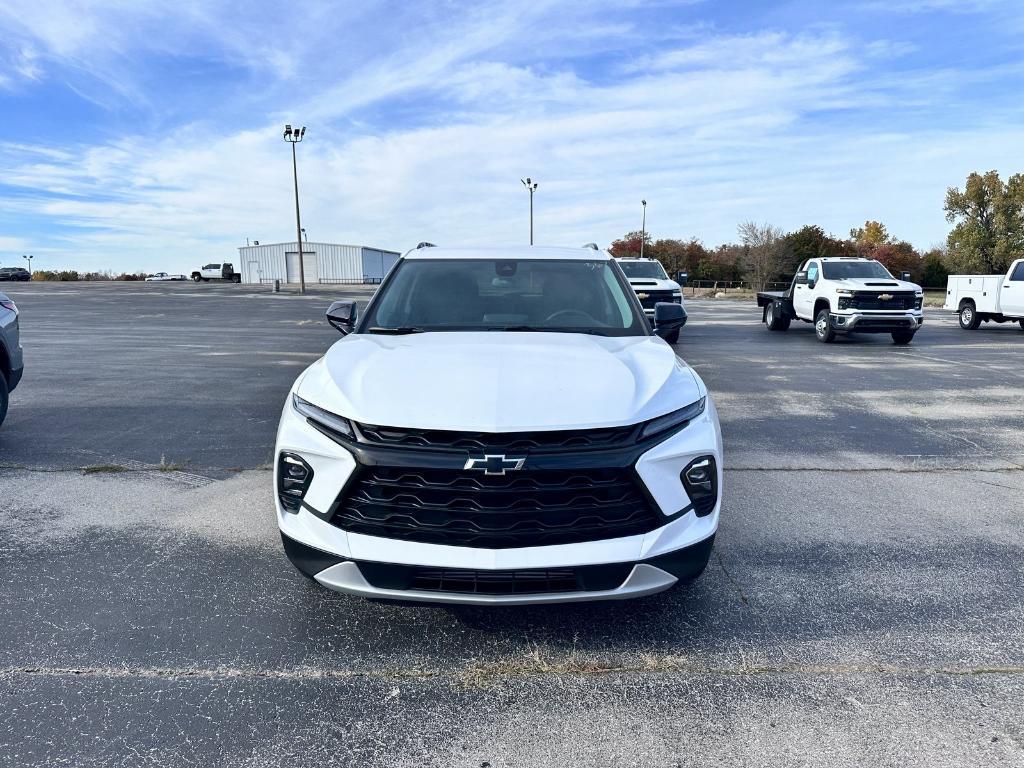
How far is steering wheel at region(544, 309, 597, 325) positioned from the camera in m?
4.12

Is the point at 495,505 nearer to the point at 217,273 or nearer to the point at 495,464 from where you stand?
the point at 495,464

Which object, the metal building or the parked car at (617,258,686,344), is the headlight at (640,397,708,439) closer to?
the parked car at (617,258,686,344)

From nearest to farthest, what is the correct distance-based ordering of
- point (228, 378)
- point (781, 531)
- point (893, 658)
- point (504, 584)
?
point (504, 584) → point (893, 658) → point (781, 531) → point (228, 378)

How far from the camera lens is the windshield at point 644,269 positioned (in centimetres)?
1568

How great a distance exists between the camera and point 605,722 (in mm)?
2426

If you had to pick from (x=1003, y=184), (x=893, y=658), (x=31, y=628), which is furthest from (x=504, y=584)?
(x=1003, y=184)

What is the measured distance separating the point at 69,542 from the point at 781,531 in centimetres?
421

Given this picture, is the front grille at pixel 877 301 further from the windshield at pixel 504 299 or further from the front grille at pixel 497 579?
the front grille at pixel 497 579

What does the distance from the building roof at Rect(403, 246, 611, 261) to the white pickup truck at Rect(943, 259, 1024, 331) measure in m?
17.3

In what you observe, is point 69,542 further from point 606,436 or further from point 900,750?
point 900,750

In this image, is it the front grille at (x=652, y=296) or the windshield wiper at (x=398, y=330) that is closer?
the windshield wiper at (x=398, y=330)

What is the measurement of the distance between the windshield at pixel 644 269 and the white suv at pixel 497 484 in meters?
13.1

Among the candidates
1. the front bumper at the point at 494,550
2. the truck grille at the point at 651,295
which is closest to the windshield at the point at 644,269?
the truck grille at the point at 651,295

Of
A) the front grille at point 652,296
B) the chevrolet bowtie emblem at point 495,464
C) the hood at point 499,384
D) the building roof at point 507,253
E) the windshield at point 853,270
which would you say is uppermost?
the windshield at point 853,270
